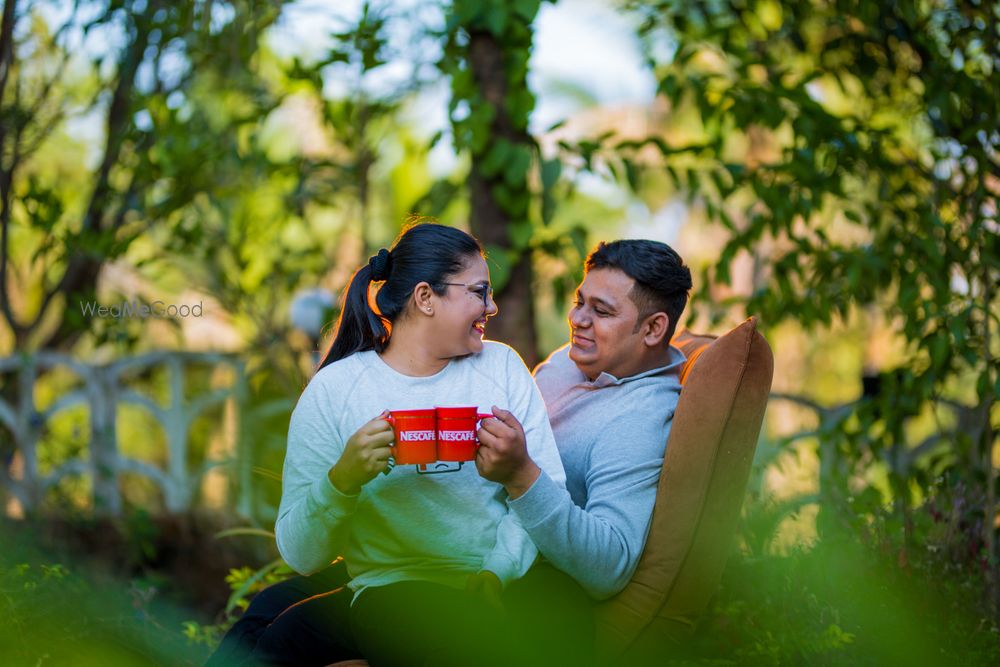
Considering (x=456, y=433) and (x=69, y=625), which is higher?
(x=456, y=433)

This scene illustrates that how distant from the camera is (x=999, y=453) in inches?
229

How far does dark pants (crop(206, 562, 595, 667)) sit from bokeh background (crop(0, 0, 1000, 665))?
1.18 ft

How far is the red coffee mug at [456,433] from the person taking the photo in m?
2.09

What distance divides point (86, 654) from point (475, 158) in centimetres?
242

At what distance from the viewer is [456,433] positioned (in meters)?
2.10

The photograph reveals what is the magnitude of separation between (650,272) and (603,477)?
552mm

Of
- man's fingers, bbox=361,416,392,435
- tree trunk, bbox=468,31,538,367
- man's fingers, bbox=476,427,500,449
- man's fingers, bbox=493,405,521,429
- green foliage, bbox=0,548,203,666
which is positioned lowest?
green foliage, bbox=0,548,203,666

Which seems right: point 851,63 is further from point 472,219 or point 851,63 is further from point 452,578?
point 452,578

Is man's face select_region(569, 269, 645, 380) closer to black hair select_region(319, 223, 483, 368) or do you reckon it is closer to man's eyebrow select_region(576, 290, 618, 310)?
man's eyebrow select_region(576, 290, 618, 310)

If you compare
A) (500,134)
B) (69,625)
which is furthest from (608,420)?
(500,134)

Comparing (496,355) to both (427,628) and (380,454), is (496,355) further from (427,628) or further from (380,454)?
(427,628)

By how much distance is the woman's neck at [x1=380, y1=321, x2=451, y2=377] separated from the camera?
7.97 ft

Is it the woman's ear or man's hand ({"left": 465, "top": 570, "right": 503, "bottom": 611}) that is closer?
man's hand ({"left": 465, "top": 570, "right": 503, "bottom": 611})

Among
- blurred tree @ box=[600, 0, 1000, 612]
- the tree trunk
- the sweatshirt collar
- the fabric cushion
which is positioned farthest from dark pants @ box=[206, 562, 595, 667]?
Result: the tree trunk
